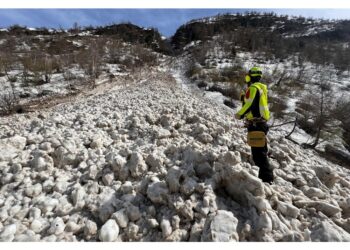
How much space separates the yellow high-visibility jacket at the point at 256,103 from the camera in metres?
4.04

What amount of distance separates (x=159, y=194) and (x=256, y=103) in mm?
2300

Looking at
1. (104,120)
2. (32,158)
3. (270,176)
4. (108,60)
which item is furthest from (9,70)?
(270,176)

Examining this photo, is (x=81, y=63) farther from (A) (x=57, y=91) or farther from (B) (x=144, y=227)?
(B) (x=144, y=227)

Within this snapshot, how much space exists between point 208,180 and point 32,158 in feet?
10.5

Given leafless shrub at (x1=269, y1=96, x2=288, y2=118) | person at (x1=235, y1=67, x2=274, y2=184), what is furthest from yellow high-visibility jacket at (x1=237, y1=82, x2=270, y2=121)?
leafless shrub at (x1=269, y1=96, x2=288, y2=118)

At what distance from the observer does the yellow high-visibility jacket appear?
4035 millimetres

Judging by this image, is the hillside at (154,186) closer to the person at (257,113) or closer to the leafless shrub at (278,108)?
the person at (257,113)

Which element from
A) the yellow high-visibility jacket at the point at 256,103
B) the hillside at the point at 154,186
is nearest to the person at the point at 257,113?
the yellow high-visibility jacket at the point at 256,103

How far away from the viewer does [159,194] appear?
129 inches

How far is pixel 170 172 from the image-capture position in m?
3.57

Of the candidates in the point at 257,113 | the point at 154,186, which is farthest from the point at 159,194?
the point at 257,113

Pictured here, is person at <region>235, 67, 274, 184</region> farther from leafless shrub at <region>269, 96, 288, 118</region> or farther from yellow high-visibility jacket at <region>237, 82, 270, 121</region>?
leafless shrub at <region>269, 96, 288, 118</region>

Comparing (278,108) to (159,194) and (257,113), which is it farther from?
(159,194)

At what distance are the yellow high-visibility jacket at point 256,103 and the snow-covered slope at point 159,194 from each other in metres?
0.81
